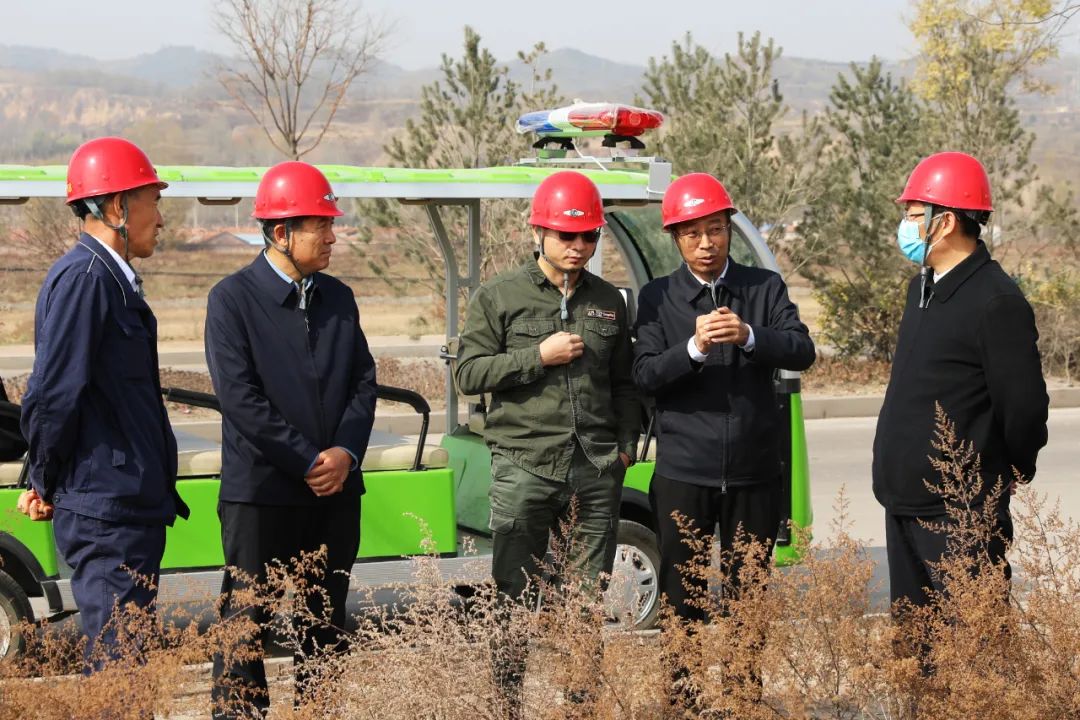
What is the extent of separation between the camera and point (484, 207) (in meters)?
12.5

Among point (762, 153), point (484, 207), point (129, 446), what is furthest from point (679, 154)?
point (129, 446)

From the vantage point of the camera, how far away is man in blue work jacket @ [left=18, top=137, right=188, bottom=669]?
3934 millimetres

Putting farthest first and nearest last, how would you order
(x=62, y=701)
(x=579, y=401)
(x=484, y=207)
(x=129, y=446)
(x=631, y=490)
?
(x=484, y=207), (x=631, y=490), (x=579, y=401), (x=129, y=446), (x=62, y=701)

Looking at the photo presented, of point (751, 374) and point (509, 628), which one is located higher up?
point (751, 374)

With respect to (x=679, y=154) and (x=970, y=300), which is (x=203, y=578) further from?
(x=679, y=154)

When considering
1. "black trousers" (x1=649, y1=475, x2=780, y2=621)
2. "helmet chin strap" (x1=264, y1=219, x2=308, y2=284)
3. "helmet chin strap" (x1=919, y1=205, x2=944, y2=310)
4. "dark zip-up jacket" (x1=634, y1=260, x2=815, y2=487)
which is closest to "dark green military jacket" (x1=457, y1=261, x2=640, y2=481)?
"dark zip-up jacket" (x1=634, y1=260, x2=815, y2=487)

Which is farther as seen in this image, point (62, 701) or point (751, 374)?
point (751, 374)

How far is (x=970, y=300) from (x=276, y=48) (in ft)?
49.4

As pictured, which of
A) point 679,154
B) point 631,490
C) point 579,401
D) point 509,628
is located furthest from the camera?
point 679,154

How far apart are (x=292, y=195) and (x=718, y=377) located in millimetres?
1475

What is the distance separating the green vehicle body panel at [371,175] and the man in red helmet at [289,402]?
0.94 metres

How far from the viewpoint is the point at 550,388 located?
15.5ft

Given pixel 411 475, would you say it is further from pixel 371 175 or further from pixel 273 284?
pixel 273 284

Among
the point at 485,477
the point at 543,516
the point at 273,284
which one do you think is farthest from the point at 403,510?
the point at 273,284
